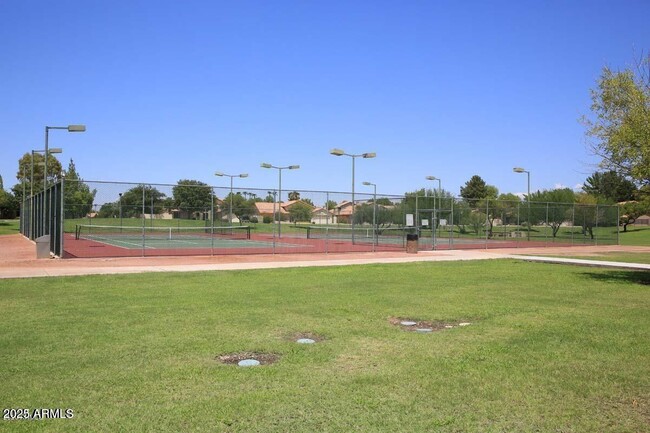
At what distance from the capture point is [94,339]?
7.36 m

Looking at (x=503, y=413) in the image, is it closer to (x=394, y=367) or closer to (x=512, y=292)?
(x=394, y=367)

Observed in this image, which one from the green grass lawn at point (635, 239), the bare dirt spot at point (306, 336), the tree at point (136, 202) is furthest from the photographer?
the green grass lawn at point (635, 239)

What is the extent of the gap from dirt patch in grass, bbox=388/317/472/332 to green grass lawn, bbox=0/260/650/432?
15 centimetres

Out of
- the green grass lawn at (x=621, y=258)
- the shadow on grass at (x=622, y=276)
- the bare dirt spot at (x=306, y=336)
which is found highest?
the green grass lawn at (x=621, y=258)

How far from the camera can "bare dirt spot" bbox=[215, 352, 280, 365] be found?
21.2 feet

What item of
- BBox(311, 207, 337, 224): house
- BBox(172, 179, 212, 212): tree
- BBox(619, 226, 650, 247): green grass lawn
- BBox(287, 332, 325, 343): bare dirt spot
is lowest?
BBox(287, 332, 325, 343): bare dirt spot

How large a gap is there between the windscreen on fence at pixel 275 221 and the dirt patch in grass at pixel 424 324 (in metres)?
15.5

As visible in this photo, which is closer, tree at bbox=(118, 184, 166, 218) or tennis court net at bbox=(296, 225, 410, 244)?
tree at bbox=(118, 184, 166, 218)

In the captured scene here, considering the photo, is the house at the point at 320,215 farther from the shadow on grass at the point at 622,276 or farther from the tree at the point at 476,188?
the tree at the point at 476,188

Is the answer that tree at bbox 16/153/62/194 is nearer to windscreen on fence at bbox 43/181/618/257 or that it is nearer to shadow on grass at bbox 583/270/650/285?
windscreen on fence at bbox 43/181/618/257

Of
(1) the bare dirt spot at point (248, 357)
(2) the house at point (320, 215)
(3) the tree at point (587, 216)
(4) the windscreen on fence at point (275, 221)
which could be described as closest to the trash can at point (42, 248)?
(4) the windscreen on fence at point (275, 221)

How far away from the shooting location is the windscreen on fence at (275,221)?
27.1 meters

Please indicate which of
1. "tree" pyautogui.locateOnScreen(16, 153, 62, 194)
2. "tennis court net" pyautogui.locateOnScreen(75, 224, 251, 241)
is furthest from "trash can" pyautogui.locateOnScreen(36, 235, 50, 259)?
"tree" pyautogui.locateOnScreen(16, 153, 62, 194)

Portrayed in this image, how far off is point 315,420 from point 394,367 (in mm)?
1835
